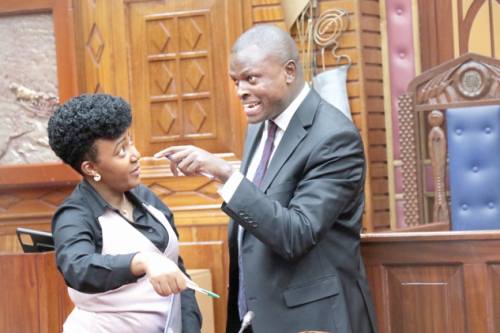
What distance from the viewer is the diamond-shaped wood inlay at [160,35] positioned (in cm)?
411

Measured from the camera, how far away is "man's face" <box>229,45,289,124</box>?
2.01 meters

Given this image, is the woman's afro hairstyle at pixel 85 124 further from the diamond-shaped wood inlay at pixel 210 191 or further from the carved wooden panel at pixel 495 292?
the diamond-shaped wood inlay at pixel 210 191

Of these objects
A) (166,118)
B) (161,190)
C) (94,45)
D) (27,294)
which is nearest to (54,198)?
(161,190)

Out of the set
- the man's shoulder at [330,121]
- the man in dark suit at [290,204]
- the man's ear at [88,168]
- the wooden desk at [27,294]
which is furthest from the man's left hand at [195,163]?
the wooden desk at [27,294]

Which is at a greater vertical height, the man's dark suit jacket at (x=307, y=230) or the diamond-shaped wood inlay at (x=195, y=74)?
the diamond-shaped wood inlay at (x=195, y=74)

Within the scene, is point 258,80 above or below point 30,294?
above

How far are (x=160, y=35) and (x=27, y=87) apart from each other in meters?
0.96

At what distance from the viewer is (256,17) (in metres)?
4.02

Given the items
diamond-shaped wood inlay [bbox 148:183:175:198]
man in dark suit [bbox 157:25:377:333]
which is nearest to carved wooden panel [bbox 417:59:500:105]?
diamond-shaped wood inlay [bbox 148:183:175:198]

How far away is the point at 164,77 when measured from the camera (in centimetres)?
412

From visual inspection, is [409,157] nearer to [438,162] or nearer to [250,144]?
[438,162]

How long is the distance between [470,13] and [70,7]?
8.95 ft

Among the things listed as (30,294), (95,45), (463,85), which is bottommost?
(30,294)

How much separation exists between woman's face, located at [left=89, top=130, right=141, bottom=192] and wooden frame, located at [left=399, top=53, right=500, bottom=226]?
2.71 meters
